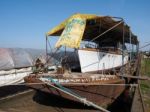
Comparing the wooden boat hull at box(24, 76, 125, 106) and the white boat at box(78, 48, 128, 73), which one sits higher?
the white boat at box(78, 48, 128, 73)

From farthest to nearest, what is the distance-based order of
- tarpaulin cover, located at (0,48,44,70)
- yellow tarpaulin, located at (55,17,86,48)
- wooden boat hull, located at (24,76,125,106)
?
1. tarpaulin cover, located at (0,48,44,70)
2. yellow tarpaulin, located at (55,17,86,48)
3. wooden boat hull, located at (24,76,125,106)

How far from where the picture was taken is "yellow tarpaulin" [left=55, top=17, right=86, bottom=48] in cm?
1096

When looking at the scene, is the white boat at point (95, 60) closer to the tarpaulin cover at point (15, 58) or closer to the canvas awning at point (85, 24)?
the canvas awning at point (85, 24)

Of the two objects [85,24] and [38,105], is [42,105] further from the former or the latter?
[85,24]

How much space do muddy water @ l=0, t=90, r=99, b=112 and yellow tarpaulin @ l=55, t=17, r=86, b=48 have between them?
255 cm

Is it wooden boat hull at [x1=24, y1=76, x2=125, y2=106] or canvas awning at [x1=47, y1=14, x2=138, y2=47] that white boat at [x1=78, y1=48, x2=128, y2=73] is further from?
wooden boat hull at [x1=24, y1=76, x2=125, y2=106]

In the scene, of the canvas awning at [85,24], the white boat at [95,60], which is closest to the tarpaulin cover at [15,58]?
the canvas awning at [85,24]

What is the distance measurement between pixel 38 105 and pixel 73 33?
4.02 meters

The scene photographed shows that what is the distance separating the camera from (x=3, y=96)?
12.5 meters

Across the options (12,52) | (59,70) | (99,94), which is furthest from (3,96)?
(99,94)

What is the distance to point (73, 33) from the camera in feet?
37.1

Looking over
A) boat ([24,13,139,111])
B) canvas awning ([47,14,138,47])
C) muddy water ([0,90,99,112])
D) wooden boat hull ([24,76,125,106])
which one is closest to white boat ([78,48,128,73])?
boat ([24,13,139,111])

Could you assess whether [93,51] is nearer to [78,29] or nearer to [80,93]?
[78,29]

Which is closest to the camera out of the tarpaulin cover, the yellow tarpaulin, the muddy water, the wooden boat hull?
the wooden boat hull
